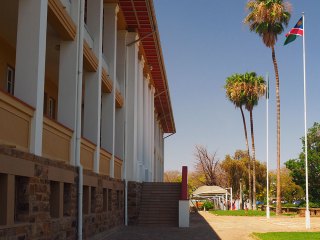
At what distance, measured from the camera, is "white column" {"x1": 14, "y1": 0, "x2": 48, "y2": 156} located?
10.6 m

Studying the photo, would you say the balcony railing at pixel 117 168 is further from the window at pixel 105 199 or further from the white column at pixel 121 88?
the window at pixel 105 199

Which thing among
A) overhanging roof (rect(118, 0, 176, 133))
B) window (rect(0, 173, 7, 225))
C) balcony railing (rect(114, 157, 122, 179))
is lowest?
window (rect(0, 173, 7, 225))

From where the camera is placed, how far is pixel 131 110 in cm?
2570

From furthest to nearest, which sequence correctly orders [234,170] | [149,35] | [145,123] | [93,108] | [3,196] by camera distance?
1. [234,170]
2. [145,123]
3. [149,35]
4. [93,108]
5. [3,196]

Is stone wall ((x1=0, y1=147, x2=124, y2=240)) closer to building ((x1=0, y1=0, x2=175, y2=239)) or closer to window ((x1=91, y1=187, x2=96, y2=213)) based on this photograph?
building ((x1=0, y1=0, x2=175, y2=239))

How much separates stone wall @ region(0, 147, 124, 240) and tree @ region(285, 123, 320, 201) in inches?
1432

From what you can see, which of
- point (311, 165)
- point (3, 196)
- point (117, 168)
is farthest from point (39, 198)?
point (311, 165)

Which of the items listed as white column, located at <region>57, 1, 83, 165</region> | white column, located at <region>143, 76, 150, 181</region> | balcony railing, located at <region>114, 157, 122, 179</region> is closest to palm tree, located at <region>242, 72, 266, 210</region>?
white column, located at <region>143, 76, 150, 181</region>

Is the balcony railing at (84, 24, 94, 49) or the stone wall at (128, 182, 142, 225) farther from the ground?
the balcony railing at (84, 24, 94, 49)

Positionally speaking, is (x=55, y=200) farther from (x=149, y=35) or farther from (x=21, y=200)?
(x=149, y=35)

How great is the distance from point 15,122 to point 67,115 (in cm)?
→ 476

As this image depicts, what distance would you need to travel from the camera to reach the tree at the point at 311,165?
4978 centimetres

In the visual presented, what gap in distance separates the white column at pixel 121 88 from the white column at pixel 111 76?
2899 mm

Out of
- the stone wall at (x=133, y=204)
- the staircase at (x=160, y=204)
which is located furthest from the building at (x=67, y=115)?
the staircase at (x=160, y=204)
